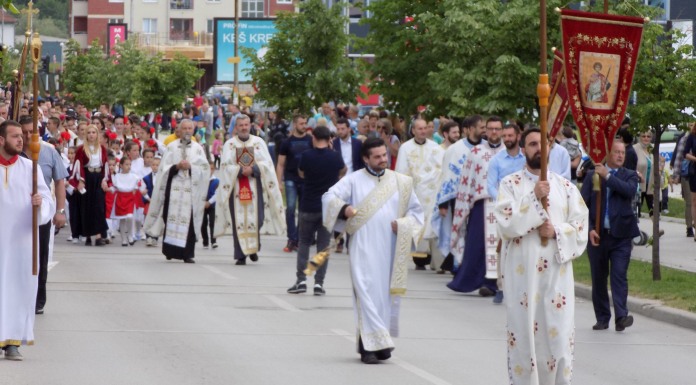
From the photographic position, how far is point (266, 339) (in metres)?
13.3

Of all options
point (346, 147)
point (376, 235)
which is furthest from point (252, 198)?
point (376, 235)

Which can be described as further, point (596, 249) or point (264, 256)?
point (264, 256)

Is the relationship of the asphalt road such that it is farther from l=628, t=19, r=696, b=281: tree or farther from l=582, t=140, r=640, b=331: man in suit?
l=628, t=19, r=696, b=281: tree

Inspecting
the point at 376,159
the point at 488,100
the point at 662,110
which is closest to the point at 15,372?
the point at 376,159

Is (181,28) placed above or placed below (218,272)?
above

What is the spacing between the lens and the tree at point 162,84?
166 ft

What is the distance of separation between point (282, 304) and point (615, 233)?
3703mm

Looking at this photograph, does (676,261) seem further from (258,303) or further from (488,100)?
(258,303)

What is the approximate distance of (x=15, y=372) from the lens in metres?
11.3

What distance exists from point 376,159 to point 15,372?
3409 millimetres

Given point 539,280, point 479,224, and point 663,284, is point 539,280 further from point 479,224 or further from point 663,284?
point 663,284

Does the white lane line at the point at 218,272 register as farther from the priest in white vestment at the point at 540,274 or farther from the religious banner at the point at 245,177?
the priest in white vestment at the point at 540,274

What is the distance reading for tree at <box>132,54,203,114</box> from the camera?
5047 cm

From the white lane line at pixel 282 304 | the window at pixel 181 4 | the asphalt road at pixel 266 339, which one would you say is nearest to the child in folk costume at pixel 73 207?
the asphalt road at pixel 266 339
